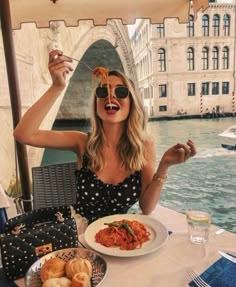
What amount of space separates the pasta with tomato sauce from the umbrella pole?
969mm

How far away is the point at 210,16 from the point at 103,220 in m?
14.1

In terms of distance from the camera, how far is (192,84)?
1446 cm

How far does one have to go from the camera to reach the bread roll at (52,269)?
502 mm

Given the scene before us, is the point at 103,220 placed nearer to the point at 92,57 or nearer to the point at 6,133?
the point at 6,133

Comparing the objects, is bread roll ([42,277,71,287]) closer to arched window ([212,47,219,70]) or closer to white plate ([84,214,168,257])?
white plate ([84,214,168,257])

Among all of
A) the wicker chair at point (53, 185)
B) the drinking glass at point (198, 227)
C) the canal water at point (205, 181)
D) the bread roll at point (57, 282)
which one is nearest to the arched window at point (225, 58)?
the canal water at point (205, 181)

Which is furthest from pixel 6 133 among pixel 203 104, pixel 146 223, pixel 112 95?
pixel 203 104

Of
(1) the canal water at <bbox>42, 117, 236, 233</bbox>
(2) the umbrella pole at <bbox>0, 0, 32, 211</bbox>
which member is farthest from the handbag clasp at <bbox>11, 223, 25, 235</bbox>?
(1) the canal water at <bbox>42, 117, 236, 233</bbox>

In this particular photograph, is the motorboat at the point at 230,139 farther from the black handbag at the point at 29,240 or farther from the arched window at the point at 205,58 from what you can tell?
the black handbag at the point at 29,240

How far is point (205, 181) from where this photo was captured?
5555 mm

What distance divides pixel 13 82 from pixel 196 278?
1.38m

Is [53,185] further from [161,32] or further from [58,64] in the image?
[161,32]

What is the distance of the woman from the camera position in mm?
893

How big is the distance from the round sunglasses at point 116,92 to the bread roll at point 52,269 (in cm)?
56
